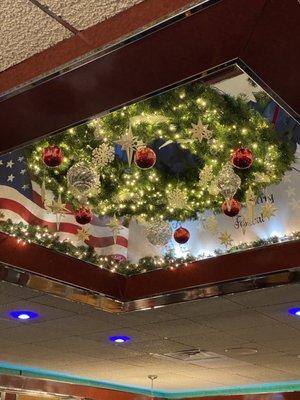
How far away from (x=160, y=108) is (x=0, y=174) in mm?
1888

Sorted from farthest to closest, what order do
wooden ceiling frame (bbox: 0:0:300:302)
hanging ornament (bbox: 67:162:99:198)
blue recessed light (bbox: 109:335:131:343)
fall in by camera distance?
blue recessed light (bbox: 109:335:131:343) < hanging ornament (bbox: 67:162:99:198) < wooden ceiling frame (bbox: 0:0:300:302)

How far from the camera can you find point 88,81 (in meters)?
2.16

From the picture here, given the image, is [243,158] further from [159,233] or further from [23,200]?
[23,200]

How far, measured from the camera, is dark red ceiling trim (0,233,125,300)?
16.0ft

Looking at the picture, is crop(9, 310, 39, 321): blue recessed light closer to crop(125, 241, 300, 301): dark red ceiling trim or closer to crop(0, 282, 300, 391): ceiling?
crop(0, 282, 300, 391): ceiling

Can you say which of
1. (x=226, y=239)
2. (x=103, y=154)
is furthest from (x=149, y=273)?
(x=103, y=154)

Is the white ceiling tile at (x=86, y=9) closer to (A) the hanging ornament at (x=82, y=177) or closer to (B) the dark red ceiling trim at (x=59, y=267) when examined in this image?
(A) the hanging ornament at (x=82, y=177)

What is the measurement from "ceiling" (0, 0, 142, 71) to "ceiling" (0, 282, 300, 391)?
10.9 feet

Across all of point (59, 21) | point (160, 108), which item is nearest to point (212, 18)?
point (59, 21)

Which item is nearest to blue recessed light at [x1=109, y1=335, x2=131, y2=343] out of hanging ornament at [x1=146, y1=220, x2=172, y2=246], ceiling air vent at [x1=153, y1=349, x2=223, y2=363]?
ceiling air vent at [x1=153, y1=349, x2=223, y2=363]

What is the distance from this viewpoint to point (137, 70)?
2094mm

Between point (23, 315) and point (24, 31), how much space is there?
4594mm

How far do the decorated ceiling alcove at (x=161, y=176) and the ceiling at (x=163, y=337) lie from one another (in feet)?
1.90

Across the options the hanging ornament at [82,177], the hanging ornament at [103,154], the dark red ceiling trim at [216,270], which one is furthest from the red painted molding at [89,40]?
the dark red ceiling trim at [216,270]
